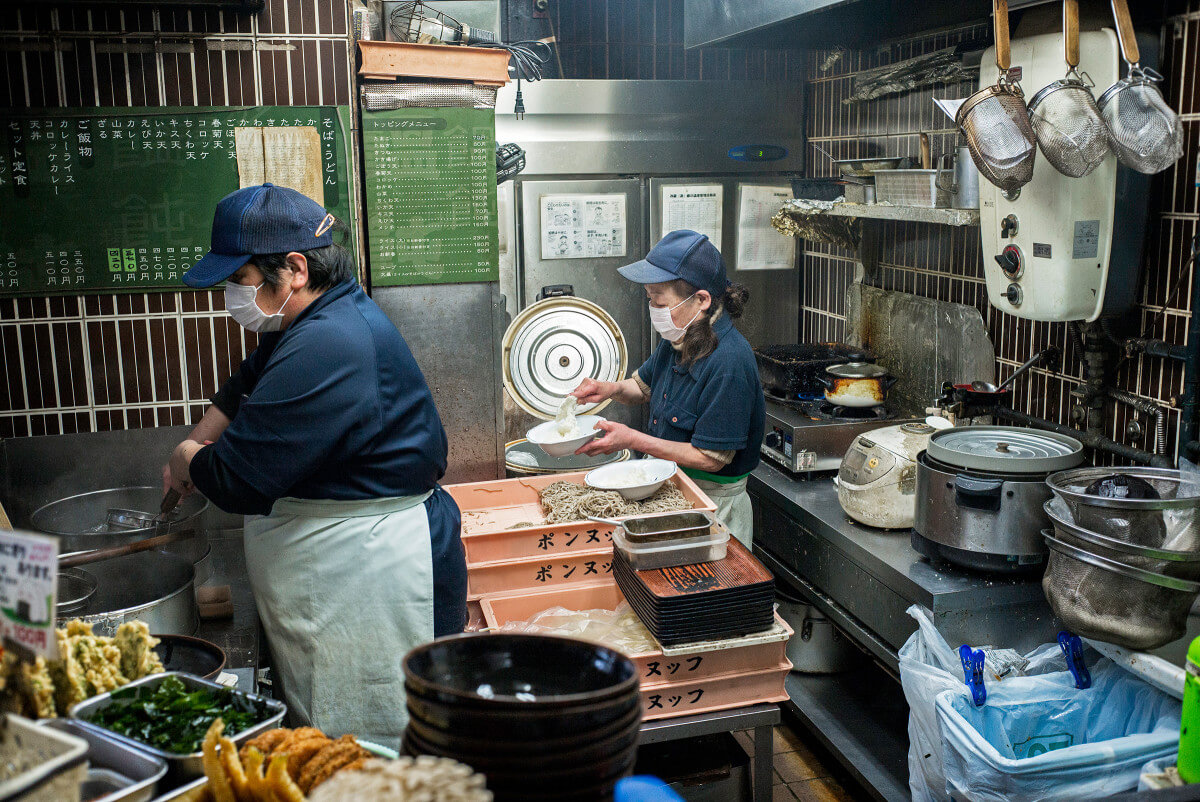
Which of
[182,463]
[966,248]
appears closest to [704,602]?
[182,463]

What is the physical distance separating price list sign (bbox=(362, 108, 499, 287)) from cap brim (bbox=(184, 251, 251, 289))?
1.11m

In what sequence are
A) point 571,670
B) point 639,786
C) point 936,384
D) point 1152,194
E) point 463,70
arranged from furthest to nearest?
point 936,384, point 463,70, point 1152,194, point 571,670, point 639,786

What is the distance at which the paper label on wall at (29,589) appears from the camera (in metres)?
1.20

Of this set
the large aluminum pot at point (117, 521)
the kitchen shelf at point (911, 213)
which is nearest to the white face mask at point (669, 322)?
the kitchen shelf at point (911, 213)

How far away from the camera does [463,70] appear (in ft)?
10.8

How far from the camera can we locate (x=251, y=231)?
228cm

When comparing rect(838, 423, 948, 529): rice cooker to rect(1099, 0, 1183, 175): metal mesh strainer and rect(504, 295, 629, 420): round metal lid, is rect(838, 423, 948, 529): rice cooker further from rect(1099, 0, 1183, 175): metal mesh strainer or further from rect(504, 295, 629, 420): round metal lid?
rect(504, 295, 629, 420): round metal lid

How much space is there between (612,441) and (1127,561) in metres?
1.65

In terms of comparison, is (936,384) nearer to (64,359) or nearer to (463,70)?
(463,70)

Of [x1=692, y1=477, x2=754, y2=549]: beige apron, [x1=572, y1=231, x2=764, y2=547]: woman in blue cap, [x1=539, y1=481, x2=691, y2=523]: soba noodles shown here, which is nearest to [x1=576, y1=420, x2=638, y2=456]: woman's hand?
[x1=572, y1=231, x2=764, y2=547]: woman in blue cap

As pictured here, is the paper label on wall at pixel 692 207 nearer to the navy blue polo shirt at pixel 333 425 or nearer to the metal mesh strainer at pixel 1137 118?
the metal mesh strainer at pixel 1137 118

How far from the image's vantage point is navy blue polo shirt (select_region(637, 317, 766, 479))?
334 cm

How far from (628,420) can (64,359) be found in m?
2.76

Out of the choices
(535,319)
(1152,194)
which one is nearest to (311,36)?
(535,319)
